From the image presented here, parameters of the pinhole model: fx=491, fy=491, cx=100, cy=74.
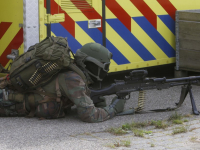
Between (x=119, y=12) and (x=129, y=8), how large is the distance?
0.61ft

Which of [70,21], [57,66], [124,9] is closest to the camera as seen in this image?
[57,66]

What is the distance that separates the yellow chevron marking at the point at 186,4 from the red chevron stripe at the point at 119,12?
94 cm

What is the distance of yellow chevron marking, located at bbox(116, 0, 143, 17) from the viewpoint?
634 cm

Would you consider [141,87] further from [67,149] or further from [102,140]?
[67,149]

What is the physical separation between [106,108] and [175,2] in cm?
274

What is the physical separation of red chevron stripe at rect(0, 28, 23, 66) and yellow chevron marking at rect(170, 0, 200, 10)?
8.26 feet

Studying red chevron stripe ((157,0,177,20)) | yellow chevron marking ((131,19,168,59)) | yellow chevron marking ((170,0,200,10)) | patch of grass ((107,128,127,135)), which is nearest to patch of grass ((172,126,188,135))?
patch of grass ((107,128,127,135))

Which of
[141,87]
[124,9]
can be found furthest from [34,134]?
[124,9]

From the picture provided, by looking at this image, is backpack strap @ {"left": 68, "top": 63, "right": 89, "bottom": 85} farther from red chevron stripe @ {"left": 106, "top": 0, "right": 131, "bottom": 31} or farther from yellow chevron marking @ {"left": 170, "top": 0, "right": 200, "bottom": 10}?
yellow chevron marking @ {"left": 170, "top": 0, "right": 200, "bottom": 10}

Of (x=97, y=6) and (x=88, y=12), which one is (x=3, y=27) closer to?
(x=88, y=12)

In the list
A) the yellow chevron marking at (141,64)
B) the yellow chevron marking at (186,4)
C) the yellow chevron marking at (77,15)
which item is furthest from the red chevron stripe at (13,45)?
the yellow chevron marking at (186,4)

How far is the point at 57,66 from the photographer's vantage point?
4547mm

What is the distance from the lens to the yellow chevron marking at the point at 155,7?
6.66 metres

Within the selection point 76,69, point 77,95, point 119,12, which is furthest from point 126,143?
point 119,12
